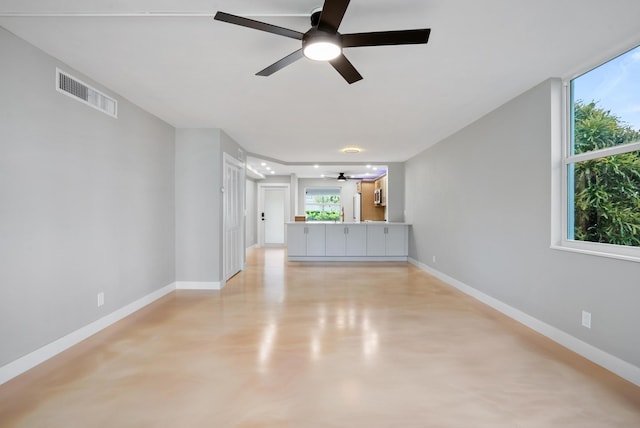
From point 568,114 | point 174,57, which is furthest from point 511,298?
point 174,57

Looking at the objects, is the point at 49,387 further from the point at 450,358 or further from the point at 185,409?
the point at 450,358

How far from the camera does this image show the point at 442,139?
5.50 meters

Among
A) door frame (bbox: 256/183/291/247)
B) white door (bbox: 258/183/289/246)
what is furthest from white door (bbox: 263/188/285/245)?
door frame (bbox: 256/183/291/247)

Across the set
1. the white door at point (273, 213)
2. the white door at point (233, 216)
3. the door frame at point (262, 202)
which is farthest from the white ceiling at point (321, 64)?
the white door at point (273, 213)

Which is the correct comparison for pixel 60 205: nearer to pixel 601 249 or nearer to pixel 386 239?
pixel 601 249

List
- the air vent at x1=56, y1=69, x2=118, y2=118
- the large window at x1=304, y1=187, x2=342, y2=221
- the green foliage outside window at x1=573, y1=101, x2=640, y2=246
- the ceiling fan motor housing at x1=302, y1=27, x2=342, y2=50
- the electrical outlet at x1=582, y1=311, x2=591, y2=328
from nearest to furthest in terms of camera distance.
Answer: the ceiling fan motor housing at x1=302, y1=27, x2=342, y2=50 < the green foliage outside window at x1=573, y1=101, x2=640, y2=246 < the electrical outlet at x1=582, y1=311, x2=591, y2=328 < the air vent at x1=56, y1=69, x2=118, y2=118 < the large window at x1=304, y1=187, x2=342, y2=221

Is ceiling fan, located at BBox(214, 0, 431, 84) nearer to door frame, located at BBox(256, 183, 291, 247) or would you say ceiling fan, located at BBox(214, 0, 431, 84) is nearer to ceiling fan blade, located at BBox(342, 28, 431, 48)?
ceiling fan blade, located at BBox(342, 28, 431, 48)

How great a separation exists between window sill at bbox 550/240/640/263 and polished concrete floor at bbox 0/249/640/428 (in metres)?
0.88

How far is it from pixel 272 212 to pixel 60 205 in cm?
816

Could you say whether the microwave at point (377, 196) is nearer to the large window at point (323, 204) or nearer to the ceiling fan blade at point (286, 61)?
the large window at point (323, 204)

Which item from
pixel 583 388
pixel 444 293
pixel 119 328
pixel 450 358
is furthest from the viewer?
pixel 444 293

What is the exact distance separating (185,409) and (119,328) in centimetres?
184

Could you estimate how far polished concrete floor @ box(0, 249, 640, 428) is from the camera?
1.83 m

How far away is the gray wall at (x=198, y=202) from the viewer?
482cm
